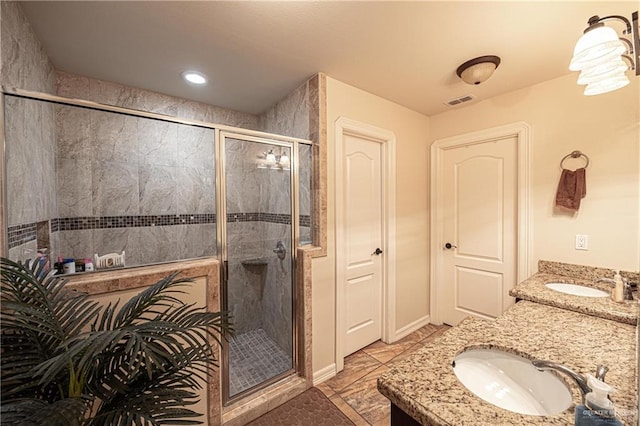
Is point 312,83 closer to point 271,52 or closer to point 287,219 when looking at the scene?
point 271,52

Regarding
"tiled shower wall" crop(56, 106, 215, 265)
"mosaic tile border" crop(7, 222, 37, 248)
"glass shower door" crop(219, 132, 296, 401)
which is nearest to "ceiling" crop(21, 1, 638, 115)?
"tiled shower wall" crop(56, 106, 215, 265)

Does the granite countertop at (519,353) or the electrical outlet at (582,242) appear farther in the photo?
the electrical outlet at (582,242)

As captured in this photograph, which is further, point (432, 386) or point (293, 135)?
point (293, 135)

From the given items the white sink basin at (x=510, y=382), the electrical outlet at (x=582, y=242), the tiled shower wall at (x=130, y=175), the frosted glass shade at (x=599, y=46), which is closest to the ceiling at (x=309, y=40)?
the tiled shower wall at (x=130, y=175)

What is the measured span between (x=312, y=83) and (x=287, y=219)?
3.69 ft

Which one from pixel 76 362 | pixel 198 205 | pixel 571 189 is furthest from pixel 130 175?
pixel 571 189

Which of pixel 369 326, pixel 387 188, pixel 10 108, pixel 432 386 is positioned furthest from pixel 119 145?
pixel 369 326

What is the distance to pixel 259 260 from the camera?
6.41 feet

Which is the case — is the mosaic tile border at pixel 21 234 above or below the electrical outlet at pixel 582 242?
above

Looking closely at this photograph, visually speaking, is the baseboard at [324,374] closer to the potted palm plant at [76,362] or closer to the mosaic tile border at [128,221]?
the potted palm plant at [76,362]

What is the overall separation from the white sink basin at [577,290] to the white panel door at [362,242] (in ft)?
4.28

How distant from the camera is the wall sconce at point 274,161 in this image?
1.90 meters

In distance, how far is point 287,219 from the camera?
1.96 m

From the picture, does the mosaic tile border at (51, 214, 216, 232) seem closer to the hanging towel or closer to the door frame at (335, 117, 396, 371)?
the door frame at (335, 117, 396, 371)
